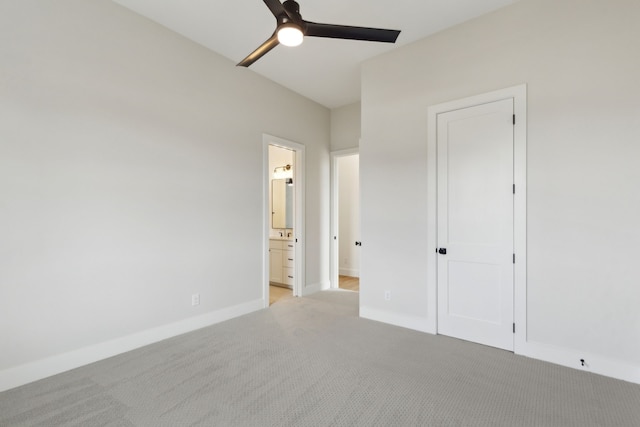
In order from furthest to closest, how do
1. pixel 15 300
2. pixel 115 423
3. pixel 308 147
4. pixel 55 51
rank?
pixel 308 147 → pixel 55 51 → pixel 15 300 → pixel 115 423

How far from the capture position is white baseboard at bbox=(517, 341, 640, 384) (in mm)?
2162

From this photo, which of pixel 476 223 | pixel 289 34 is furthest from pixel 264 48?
pixel 476 223

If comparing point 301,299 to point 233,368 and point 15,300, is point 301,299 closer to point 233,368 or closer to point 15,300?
point 233,368

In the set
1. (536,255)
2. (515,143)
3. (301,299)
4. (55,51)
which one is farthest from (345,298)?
(55,51)

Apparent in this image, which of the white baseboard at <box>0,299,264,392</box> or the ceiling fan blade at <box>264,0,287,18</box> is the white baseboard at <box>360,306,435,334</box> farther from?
the ceiling fan blade at <box>264,0,287,18</box>

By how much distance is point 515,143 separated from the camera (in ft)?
8.54

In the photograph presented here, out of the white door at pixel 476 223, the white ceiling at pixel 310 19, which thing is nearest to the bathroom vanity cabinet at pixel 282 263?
the white door at pixel 476 223

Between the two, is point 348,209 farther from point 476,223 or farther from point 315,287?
point 476,223

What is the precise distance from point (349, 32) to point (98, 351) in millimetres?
3156

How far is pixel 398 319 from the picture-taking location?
3299mm

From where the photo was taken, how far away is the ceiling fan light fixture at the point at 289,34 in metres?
1.78

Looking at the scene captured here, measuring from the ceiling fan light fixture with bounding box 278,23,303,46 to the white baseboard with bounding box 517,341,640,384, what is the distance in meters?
3.02

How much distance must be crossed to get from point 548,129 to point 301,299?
350cm

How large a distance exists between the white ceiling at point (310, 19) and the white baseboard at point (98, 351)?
118 inches
